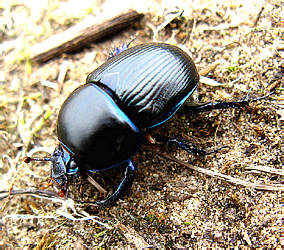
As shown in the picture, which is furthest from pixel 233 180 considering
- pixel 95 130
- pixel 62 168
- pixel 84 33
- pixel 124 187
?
pixel 84 33

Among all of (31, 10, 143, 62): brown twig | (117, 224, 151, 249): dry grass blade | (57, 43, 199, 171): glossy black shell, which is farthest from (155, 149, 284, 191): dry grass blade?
(31, 10, 143, 62): brown twig

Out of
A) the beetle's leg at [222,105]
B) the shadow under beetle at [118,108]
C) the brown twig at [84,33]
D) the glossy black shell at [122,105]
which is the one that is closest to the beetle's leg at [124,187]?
the shadow under beetle at [118,108]

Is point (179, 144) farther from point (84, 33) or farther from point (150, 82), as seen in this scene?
point (84, 33)

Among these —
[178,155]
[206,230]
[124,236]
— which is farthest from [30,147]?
[206,230]

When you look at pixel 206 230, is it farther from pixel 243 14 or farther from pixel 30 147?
pixel 243 14

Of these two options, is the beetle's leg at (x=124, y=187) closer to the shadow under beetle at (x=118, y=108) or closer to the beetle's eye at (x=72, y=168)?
the shadow under beetle at (x=118, y=108)

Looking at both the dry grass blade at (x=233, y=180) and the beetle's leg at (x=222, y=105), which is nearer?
the dry grass blade at (x=233, y=180)

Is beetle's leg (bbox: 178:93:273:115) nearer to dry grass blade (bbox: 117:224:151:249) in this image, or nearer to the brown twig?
dry grass blade (bbox: 117:224:151:249)
